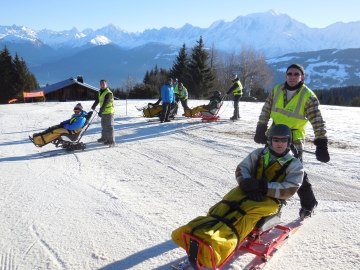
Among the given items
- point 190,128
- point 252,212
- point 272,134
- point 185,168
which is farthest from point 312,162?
point 190,128

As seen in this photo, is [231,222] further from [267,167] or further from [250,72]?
[250,72]

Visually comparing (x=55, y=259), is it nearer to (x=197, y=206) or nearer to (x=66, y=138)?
(x=197, y=206)

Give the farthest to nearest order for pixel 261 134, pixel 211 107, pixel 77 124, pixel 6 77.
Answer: pixel 6 77
pixel 211 107
pixel 77 124
pixel 261 134

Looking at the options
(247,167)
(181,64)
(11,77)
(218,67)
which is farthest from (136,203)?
(218,67)

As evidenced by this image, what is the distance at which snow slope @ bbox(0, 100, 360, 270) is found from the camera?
3059mm

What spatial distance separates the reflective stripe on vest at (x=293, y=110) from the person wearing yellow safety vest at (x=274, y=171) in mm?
562

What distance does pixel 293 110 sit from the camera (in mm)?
3535

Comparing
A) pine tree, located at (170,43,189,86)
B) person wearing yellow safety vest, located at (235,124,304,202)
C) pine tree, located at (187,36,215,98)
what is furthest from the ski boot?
pine tree, located at (170,43,189,86)

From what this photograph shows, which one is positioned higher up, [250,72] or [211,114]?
[250,72]

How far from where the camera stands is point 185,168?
6016 millimetres

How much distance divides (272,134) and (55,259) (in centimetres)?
243

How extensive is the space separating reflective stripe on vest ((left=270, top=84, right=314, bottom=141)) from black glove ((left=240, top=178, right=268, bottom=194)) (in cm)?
104

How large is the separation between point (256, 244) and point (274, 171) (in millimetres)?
720

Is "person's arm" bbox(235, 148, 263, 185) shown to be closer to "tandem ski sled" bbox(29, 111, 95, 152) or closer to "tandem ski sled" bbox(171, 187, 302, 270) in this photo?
"tandem ski sled" bbox(171, 187, 302, 270)
